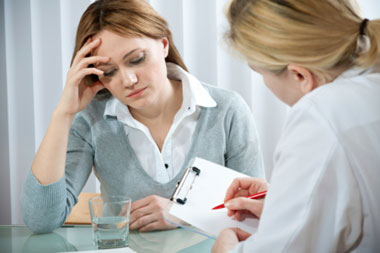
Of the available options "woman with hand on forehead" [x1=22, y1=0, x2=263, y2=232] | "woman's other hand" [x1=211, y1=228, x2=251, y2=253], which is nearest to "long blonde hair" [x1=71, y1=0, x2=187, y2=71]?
"woman with hand on forehead" [x1=22, y1=0, x2=263, y2=232]

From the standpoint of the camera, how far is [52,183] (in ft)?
4.01

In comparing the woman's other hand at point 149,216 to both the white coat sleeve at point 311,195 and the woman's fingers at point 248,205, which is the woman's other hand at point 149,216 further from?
the white coat sleeve at point 311,195

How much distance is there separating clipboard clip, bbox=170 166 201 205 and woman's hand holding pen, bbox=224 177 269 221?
100 mm

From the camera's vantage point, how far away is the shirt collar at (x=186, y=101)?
144 cm

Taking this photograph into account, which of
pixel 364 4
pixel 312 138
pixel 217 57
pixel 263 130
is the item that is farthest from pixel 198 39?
pixel 312 138

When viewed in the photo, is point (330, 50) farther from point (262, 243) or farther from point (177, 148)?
point (177, 148)

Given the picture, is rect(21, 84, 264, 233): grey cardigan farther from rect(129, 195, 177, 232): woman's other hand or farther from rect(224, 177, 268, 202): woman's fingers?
rect(224, 177, 268, 202): woman's fingers

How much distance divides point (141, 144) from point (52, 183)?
339 millimetres

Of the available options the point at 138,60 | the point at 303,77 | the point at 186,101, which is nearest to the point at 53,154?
the point at 138,60

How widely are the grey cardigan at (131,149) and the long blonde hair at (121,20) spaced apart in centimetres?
29

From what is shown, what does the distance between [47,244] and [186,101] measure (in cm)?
64

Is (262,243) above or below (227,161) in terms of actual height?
above

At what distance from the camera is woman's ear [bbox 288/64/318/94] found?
0.78 metres

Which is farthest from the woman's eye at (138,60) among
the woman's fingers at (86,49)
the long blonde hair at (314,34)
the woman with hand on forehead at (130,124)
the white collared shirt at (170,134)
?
the long blonde hair at (314,34)
